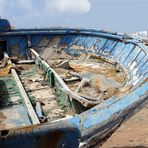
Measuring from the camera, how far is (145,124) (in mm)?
8688

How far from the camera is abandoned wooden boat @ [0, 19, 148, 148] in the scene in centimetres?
246

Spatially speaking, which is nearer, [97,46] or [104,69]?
[104,69]

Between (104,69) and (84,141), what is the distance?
15.2 feet

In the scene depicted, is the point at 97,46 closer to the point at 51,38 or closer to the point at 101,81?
the point at 51,38

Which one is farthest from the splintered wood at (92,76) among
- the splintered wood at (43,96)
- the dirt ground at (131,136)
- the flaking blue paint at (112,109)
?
the dirt ground at (131,136)

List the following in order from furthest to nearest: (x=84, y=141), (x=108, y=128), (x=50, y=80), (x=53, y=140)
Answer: (x=50, y=80) → (x=108, y=128) → (x=84, y=141) → (x=53, y=140)

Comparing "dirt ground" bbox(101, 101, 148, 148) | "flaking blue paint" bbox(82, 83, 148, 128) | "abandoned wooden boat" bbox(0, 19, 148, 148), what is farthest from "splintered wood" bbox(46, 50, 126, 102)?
"dirt ground" bbox(101, 101, 148, 148)

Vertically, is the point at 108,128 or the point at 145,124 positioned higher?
the point at 108,128

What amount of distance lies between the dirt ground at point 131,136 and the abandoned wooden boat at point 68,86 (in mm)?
1589

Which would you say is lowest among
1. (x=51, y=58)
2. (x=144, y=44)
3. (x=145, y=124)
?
(x=145, y=124)

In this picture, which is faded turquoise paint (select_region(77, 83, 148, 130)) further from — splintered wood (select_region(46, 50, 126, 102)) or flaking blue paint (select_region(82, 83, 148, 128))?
splintered wood (select_region(46, 50, 126, 102))

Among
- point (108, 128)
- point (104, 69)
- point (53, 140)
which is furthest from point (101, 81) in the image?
point (53, 140)

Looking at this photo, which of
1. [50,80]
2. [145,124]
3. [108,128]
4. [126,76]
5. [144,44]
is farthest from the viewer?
[145,124]

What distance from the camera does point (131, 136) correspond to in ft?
25.3
